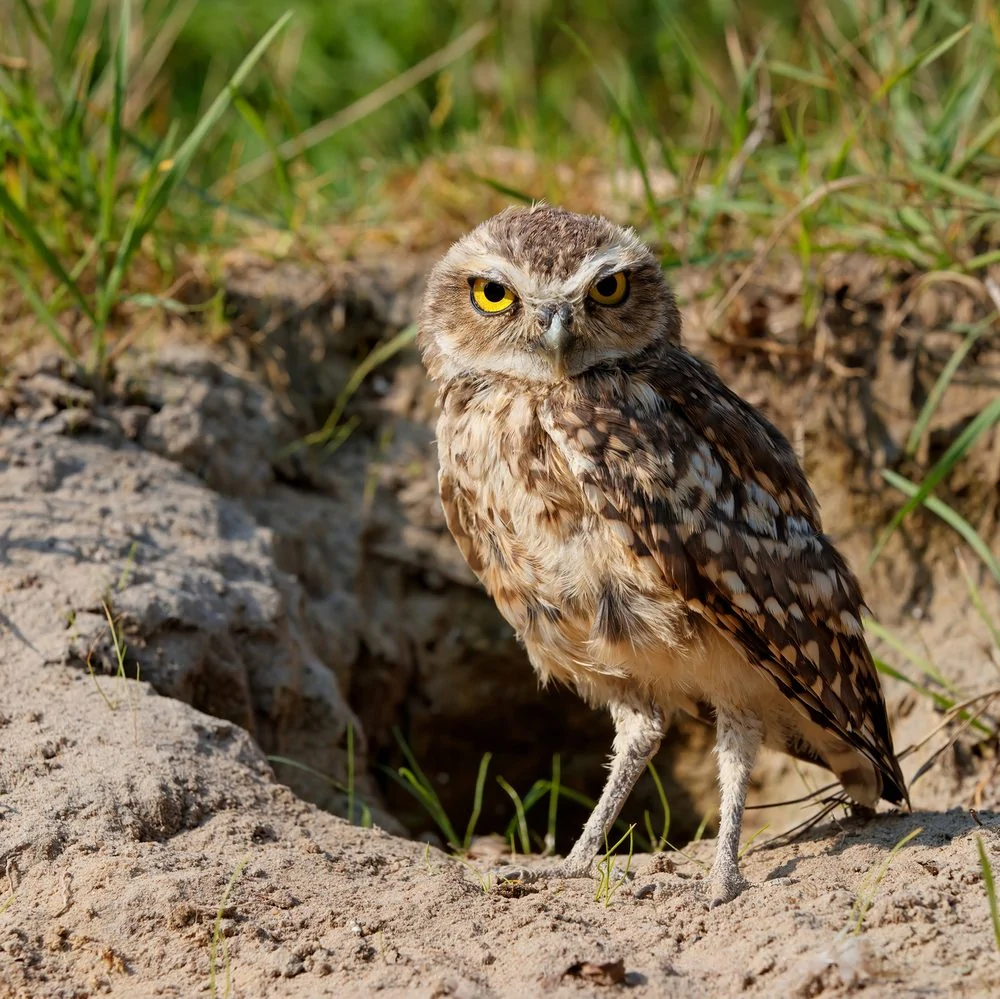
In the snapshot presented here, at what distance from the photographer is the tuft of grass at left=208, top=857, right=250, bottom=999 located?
252 centimetres

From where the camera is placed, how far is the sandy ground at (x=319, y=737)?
262cm

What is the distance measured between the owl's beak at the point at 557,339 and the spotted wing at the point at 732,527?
0.11m

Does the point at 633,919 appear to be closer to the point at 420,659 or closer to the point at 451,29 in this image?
→ the point at 420,659

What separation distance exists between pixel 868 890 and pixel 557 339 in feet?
5.17

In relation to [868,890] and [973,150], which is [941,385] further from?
[868,890]

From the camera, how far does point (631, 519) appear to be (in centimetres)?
321

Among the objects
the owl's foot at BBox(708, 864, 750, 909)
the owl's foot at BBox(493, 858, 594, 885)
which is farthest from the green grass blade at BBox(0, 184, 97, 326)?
the owl's foot at BBox(708, 864, 750, 909)

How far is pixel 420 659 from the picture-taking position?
5.40 metres

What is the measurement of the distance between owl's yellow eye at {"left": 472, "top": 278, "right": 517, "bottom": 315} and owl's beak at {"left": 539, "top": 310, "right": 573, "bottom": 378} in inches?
6.9

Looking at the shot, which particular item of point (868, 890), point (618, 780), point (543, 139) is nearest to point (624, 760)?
point (618, 780)

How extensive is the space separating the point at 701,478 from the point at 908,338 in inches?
81.3

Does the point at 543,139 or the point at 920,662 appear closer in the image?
the point at 920,662

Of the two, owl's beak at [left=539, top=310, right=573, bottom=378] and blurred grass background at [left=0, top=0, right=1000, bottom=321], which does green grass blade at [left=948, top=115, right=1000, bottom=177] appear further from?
owl's beak at [left=539, top=310, right=573, bottom=378]

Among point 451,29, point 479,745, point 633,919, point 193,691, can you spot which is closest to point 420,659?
point 479,745
